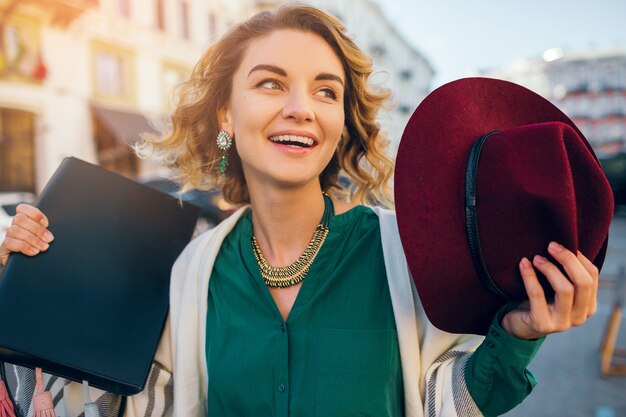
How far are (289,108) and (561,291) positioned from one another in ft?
2.74

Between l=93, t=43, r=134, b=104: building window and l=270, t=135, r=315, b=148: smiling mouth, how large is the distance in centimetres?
1327

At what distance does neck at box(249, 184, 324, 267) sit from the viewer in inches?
62.5

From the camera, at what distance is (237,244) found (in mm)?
1695

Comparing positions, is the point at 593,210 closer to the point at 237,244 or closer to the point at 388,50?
the point at 237,244

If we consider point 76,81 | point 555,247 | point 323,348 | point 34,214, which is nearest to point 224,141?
point 34,214

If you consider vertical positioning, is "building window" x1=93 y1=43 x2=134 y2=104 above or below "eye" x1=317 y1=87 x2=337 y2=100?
above

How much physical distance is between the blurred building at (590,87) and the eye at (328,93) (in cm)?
5947

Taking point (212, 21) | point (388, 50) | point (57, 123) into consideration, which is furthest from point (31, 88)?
point (388, 50)

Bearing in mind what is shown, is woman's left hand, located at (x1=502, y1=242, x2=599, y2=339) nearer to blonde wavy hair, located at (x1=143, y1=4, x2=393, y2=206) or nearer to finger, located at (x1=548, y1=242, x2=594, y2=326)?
finger, located at (x1=548, y1=242, x2=594, y2=326)

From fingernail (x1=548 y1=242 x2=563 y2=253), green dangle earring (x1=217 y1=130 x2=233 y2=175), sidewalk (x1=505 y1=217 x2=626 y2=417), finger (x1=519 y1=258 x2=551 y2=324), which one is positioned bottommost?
sidewalk (x1=505 y1=217 x2=626 y2=417)

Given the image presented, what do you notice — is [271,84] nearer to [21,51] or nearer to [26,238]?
[26,238]

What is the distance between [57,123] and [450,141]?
43.3ft

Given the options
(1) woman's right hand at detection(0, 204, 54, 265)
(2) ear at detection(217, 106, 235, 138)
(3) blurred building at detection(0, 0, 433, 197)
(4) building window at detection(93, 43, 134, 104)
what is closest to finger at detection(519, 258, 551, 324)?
(2) ear at detection(217, 106, 235, 138)

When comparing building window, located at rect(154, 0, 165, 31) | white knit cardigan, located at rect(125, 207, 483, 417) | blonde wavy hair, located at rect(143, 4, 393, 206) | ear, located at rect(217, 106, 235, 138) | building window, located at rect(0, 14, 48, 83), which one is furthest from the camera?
building window, located at rect(154, 0, 165, 31)
